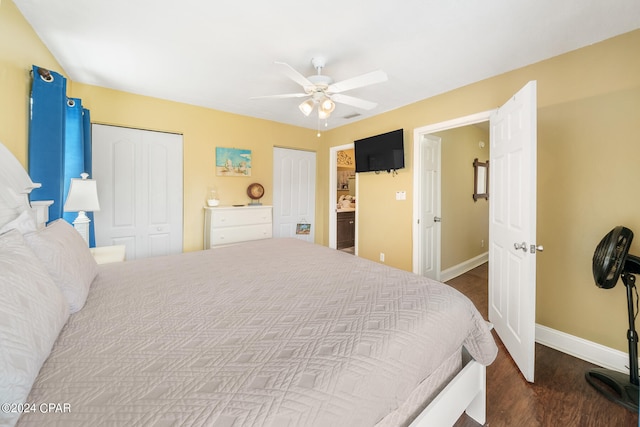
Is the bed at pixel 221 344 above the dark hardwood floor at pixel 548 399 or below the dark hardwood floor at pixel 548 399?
above

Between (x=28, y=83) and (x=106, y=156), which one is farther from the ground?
(x=28, y=83)

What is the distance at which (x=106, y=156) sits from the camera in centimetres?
276

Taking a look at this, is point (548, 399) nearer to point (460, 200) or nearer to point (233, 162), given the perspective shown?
point (460, 200)

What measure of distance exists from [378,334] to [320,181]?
12.2 feet

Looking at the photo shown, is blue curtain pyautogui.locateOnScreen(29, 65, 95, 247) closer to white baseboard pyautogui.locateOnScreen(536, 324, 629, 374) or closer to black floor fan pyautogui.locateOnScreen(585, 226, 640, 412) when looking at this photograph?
black floor fan pyautogui.locateOnScreen(585, 226, 640, 412)

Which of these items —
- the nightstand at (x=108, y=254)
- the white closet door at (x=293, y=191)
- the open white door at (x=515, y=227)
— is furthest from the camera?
the white closet door at (x=293, y=191)

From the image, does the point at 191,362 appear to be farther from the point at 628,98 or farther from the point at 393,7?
the point at 628,98

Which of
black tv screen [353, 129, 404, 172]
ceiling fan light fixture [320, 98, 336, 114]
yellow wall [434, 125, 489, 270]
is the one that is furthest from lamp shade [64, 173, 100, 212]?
yellow wall [434, 125, 489, 270]

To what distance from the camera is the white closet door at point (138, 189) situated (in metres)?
2.76

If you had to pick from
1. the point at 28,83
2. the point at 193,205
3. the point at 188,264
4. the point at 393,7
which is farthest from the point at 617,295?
the point at 28,83

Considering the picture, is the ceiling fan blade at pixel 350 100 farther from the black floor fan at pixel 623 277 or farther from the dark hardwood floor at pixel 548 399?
the dark hardwood floor at pixel 548 399

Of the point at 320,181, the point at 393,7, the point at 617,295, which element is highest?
the point at 393,7

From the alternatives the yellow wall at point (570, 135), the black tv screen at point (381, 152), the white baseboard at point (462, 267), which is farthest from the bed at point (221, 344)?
the white baseboard at point (462, 267)

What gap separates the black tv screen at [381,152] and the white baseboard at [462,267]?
1.74 m
